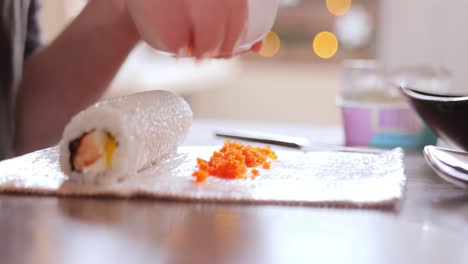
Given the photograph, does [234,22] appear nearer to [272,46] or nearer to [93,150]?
[93,150]

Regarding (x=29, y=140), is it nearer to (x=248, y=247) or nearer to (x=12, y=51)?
(x=12, y=51)

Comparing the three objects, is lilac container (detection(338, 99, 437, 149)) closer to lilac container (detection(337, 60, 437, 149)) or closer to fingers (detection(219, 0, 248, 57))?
lilac container (detection(337, 60, 437, 149))

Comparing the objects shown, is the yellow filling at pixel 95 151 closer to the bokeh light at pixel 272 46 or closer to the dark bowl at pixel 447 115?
the dark bowl at pixel 447 115

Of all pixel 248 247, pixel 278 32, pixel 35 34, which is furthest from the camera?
pixel 278 32

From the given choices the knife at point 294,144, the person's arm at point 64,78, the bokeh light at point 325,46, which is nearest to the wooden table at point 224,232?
the knife at point 294,144

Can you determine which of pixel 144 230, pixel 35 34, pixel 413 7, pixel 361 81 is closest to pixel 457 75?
pixel 413 7
